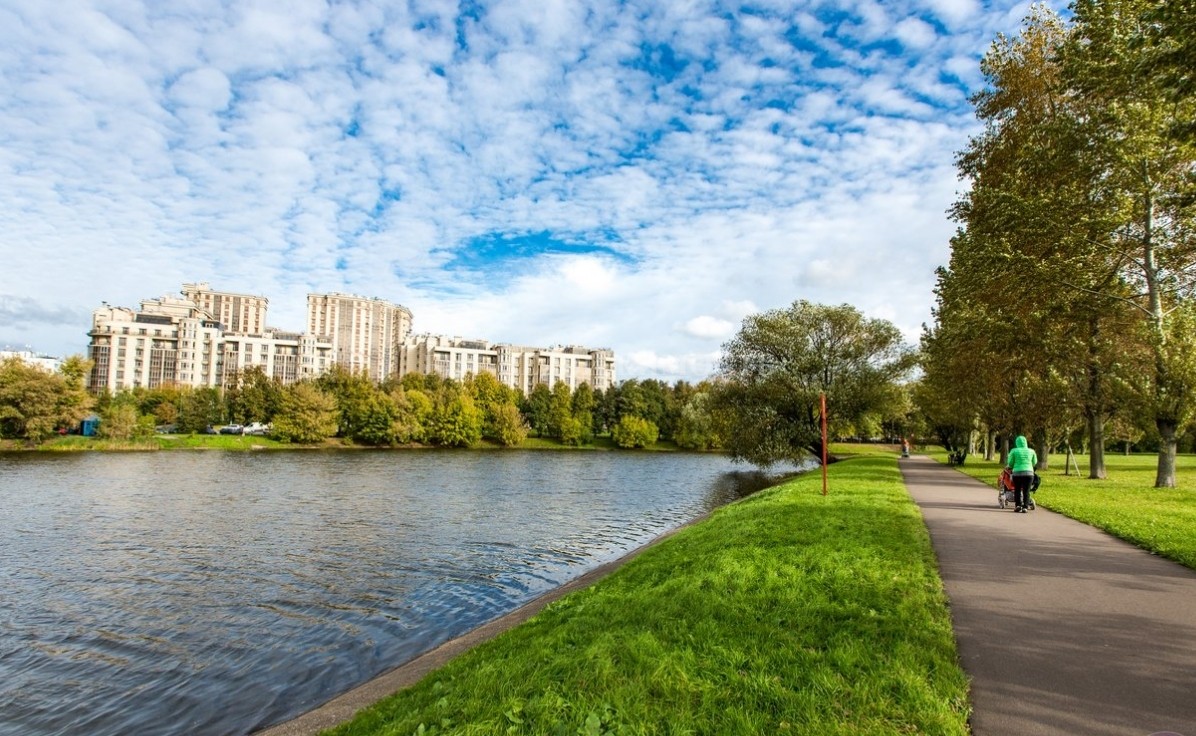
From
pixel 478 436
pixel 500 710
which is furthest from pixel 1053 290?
pixel 478 436

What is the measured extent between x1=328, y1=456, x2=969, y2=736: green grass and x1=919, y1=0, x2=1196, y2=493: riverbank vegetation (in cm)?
1596

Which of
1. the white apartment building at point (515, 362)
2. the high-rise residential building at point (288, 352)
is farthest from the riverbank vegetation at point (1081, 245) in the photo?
the white apartment building at point (515, 362)

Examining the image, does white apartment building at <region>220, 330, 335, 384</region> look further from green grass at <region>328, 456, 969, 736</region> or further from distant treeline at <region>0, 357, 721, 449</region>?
green grass at <region>328, 456, 969, 736</region>

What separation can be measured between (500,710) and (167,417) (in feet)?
378

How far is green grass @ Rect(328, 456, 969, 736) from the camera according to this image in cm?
477

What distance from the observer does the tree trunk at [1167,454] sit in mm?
20312

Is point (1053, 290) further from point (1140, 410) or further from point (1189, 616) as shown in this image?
point (1189, 616)

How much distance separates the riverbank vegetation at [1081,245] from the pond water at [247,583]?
14.1 metres

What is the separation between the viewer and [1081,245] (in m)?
20.6

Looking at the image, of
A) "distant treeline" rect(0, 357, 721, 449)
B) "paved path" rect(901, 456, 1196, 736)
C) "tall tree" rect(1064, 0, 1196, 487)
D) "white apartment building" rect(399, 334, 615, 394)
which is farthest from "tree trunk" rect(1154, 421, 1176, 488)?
"white apartment building" rect(399, 334, 615, 394)

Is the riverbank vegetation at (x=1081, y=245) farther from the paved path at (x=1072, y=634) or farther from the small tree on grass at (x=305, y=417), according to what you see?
the small tree on grass at (x=305, y=417)

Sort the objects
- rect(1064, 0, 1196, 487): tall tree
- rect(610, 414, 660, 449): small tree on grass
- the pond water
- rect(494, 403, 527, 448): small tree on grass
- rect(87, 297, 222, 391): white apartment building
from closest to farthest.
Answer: the pond water < rect(1064, 0, 1196, 487): tall tree < rect(494, 403, 527, 448): small tree on grass < rect(610, 414, 660, 449): small tree on grass < rect(87, 297, 222, 391): white apartment building

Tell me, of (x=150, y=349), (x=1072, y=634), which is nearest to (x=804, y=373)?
(x=1072, y=634)

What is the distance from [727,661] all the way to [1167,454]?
2299 centimetres
